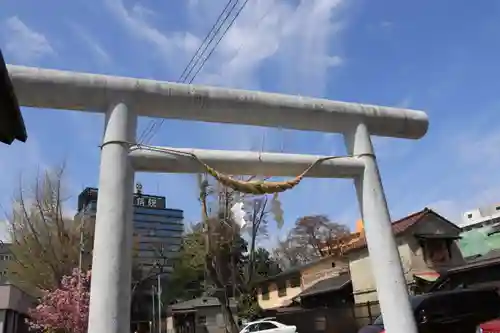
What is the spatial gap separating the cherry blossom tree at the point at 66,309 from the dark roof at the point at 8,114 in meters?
20.3

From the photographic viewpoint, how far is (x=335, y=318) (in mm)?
19797

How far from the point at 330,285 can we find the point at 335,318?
21.3ft

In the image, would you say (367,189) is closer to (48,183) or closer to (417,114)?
(417,114)

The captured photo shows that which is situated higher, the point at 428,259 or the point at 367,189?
the point at 428,259

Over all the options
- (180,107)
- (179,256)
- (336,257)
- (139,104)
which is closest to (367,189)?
(180,107)

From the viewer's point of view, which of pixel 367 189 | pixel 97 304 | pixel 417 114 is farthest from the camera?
pixel 417 114

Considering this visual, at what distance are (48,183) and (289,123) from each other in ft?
64.8

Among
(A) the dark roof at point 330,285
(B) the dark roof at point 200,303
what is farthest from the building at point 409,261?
(B) the dark roof at point 200,303

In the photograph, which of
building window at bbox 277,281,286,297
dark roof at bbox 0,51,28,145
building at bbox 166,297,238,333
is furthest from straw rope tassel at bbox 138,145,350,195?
building window at bbox 277,281,286,297

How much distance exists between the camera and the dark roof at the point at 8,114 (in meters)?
2.64

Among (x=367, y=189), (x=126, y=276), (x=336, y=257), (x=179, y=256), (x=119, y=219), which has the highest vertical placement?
(x=179, y=256)

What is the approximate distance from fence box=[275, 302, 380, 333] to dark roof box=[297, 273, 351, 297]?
13.3ft

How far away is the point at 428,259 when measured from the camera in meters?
22.2

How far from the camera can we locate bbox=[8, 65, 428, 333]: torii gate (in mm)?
4254
